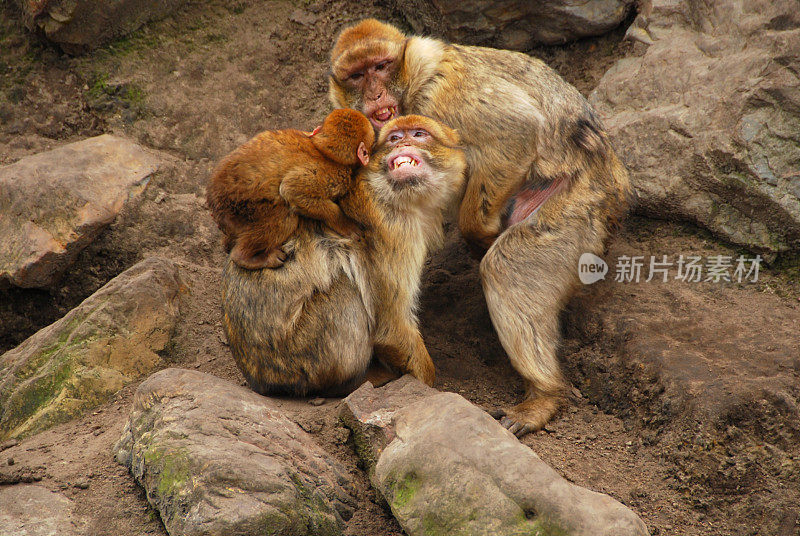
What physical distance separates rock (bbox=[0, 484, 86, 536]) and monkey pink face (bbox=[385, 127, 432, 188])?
8.03 ft

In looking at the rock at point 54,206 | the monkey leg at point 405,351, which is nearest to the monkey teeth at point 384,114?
the monkey leg at point 405,351

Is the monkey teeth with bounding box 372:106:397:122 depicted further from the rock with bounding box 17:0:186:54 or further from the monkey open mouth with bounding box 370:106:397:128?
the rock with bounding box 17:0:186:54

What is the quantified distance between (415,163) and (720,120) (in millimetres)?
2728

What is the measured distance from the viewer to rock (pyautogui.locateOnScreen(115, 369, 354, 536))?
10.8ft

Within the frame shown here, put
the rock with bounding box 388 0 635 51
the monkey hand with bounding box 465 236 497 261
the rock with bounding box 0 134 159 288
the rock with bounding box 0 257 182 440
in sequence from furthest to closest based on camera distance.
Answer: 1. the rock with bounding box 388 0 635 51
2. the rock with bounding box 0 134 159 288
3. the monkey hand with bounding box 465 236 497 261
4. the rock with bounding box 0 257 182 440

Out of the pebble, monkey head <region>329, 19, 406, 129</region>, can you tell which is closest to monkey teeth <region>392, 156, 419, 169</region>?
monkey head <region>329, 19, 406, 129</region>

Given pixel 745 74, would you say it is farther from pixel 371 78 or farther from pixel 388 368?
pixel 388 368

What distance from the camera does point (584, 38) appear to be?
708 centimetres

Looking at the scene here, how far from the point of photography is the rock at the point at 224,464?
10.8 ft

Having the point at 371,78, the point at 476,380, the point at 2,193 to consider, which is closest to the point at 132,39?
the point at 2,193

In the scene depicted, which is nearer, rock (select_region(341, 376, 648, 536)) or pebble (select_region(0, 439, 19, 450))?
rock (select_region(341, 376, 648, 536))
